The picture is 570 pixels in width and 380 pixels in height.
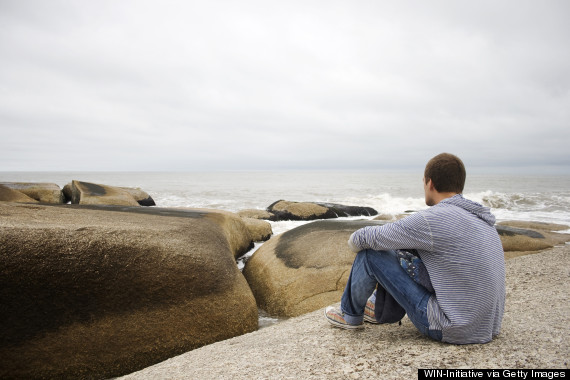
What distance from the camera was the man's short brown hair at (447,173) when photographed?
247cm

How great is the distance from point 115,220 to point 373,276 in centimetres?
400

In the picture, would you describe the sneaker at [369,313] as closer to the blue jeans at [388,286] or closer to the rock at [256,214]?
the blue jeans at [388,286]

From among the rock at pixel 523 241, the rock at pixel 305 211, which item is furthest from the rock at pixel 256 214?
the rock at pixel 523 241

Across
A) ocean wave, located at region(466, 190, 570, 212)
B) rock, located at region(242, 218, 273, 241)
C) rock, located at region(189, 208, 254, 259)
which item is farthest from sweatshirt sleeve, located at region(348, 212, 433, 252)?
ocean wave, located at region(466, 190, 570, 212)

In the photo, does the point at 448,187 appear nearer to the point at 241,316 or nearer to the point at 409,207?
the point at 241,316

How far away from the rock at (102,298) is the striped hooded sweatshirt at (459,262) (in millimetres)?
2664

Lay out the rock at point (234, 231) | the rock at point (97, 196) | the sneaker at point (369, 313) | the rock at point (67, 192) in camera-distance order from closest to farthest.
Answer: the sneaker at point (369, 313)
the rock at point (234, 231)
the rock at point (97, 196)
the rock at point (67, 192)

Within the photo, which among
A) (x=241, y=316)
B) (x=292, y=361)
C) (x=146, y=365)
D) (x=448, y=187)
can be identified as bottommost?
(x=146, y=365)

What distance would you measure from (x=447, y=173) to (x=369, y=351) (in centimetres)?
150

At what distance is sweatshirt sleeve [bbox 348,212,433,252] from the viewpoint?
92.5 inches

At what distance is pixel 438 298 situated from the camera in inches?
94.3

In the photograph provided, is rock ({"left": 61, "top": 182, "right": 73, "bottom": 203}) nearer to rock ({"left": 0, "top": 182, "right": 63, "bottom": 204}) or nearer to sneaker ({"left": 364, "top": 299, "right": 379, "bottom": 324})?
rock ({"left": 0, "top": 182, "right": 63, "bottom": 204})

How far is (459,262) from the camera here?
2.32 m

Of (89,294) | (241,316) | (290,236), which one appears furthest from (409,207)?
(89,294)
